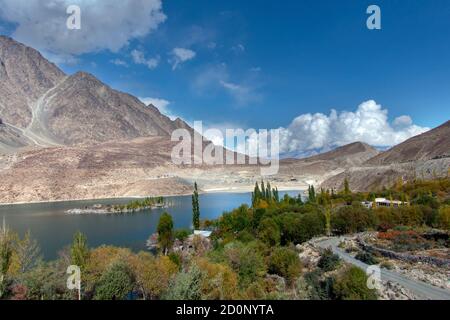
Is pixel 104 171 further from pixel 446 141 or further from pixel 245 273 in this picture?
pixel 245 273

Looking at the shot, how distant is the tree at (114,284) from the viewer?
2098cm

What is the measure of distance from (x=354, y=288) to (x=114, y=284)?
13677 mm

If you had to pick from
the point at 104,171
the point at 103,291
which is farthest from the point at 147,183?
→ the point at 103,291

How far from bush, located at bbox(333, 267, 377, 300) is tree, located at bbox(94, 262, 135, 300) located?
1259 centimetres

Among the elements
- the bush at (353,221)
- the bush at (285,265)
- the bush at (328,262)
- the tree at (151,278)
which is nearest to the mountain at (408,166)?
the bush at (353,221)

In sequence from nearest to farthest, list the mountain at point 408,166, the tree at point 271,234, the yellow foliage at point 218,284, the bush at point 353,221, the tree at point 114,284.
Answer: the yellow foliage at point 218,284
the tree at point 114,284
the tree at point 271,234
the bush at point 353,221
the mountain at point 408,166

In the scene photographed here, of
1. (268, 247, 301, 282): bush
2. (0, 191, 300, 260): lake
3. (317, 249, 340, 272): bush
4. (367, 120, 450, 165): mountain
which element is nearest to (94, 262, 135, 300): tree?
(268, 247, 301, 282): bush

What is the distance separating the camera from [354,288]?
733 inches

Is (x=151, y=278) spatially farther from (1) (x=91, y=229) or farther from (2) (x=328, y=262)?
(1) (x=91, y=229)

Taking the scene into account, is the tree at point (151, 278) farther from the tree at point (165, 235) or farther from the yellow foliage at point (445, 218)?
the yellow foliage at point (445, 218)

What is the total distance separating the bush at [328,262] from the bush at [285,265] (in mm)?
2267

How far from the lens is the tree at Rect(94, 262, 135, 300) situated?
2098 cm

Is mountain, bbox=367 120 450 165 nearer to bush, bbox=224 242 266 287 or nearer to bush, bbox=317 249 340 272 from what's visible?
bush, bbox=317 249 340 272
